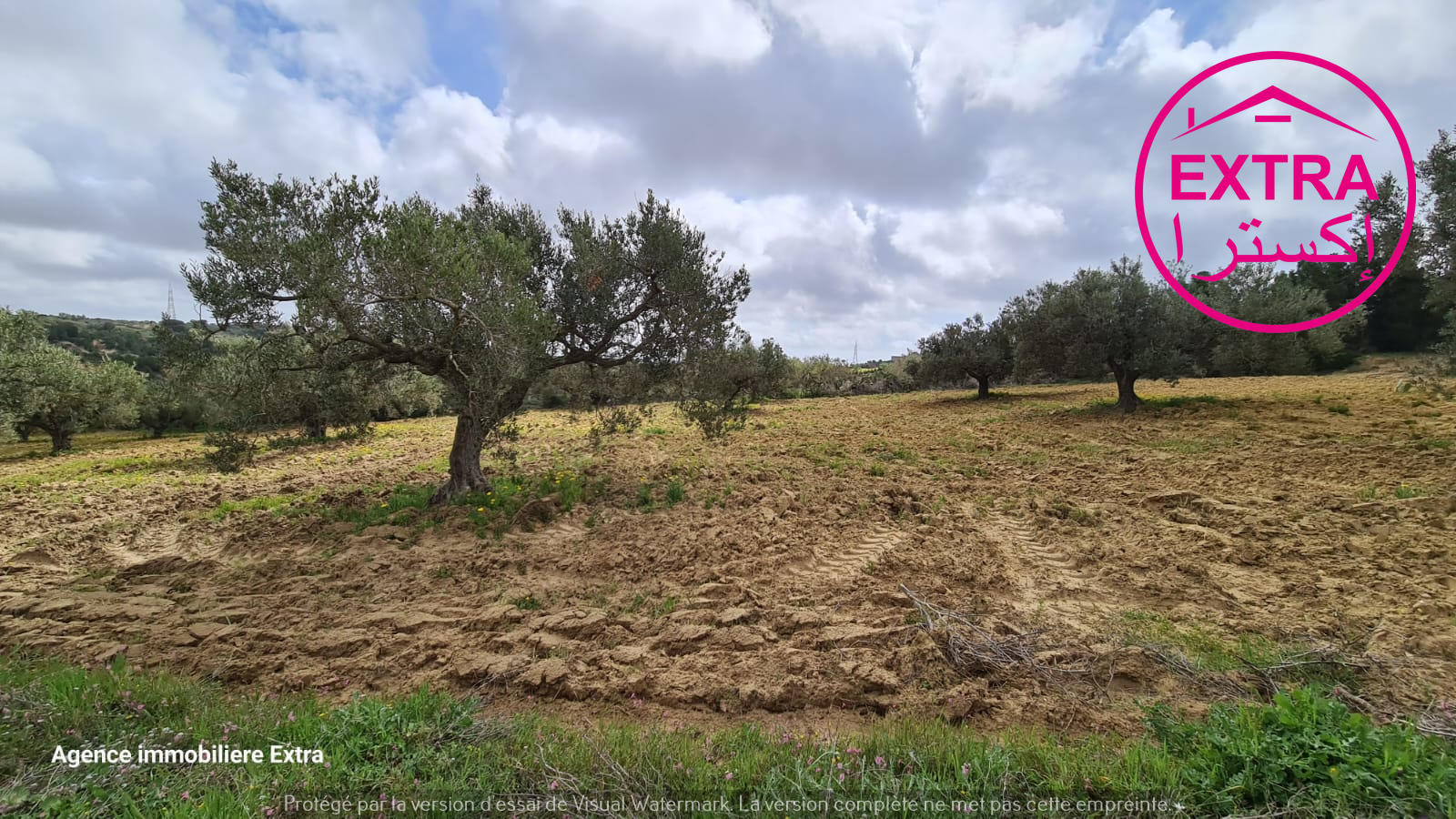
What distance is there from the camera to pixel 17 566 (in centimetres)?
696

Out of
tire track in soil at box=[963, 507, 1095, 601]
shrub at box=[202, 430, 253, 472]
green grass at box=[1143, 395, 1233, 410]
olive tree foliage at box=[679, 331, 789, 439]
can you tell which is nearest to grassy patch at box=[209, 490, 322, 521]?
shrub at box=[202, 430, 253, 472]

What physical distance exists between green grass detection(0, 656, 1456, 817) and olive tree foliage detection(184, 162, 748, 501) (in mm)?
4981

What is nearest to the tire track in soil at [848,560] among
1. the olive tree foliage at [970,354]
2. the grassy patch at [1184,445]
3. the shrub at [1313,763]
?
the shrub at [1313,763]

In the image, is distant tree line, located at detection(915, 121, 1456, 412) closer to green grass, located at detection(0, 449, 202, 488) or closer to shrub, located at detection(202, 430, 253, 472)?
shrub, located at detection(202, 430, 253, 472)

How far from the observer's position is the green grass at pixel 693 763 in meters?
2.57

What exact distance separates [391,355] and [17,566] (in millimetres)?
5295

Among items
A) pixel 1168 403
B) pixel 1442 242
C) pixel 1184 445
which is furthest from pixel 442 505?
pixel 1168 403

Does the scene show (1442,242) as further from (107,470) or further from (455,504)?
(107,470)

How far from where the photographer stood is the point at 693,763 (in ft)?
10.1

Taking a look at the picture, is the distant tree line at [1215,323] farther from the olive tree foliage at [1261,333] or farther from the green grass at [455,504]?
the green grass at [455,504]

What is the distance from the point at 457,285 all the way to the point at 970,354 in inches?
1024

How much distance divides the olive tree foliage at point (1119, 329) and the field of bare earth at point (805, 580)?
17.5 ft

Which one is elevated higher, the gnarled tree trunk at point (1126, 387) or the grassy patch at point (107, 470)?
the gnarled tree trunk at point (1126, 387)

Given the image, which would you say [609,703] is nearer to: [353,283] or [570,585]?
[570,585]
